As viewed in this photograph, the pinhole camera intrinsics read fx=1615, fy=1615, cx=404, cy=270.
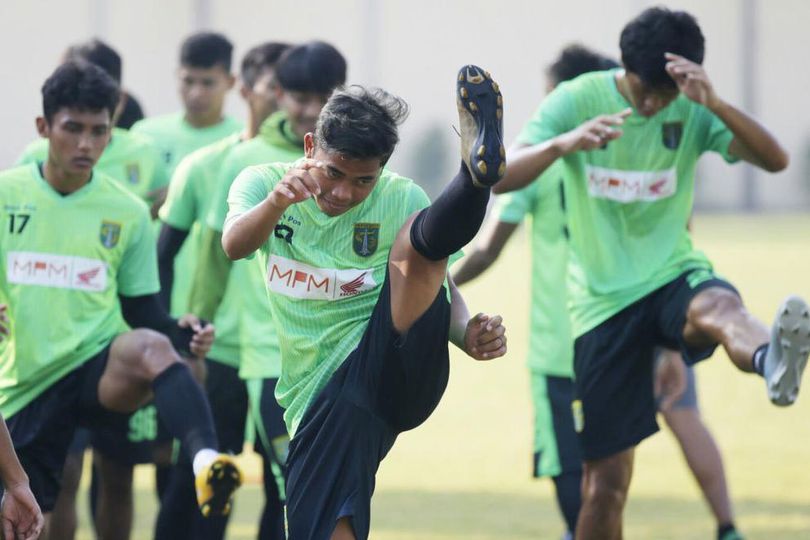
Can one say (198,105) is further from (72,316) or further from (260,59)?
(72,316)

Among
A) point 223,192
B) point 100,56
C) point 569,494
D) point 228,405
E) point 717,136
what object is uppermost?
point 100,56

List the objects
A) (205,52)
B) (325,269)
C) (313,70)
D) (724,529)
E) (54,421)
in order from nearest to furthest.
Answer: (325,269), (54,421), (313,70), (724,529), (205,52)

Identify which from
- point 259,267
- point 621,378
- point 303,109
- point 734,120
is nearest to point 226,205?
point 259,267

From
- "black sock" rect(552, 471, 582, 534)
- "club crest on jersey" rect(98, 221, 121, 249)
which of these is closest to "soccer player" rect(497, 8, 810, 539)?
"black sock" rect(552, 471, 582, 534)

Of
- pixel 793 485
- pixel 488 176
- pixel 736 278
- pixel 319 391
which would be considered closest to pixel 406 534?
pixel 793 485

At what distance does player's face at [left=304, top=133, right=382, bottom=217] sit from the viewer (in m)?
4.68

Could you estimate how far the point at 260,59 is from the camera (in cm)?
786

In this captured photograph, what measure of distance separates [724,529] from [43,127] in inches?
142

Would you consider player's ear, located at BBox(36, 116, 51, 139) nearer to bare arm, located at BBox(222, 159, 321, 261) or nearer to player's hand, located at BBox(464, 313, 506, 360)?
bare arm, located at BBox(222, 159, 321, 261)

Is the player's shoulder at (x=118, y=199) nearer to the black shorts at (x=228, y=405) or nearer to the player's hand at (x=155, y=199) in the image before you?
the black shorts at (x=228, y=405)

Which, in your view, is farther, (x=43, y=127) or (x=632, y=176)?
(x=632, y=176)

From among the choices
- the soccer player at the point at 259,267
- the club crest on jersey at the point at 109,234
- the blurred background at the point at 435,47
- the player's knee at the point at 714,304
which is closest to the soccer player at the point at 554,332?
the soccer player at the point at 259,267

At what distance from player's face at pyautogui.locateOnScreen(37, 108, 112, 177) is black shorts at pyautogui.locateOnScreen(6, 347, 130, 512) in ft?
2.35

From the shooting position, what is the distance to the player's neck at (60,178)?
621 cm
